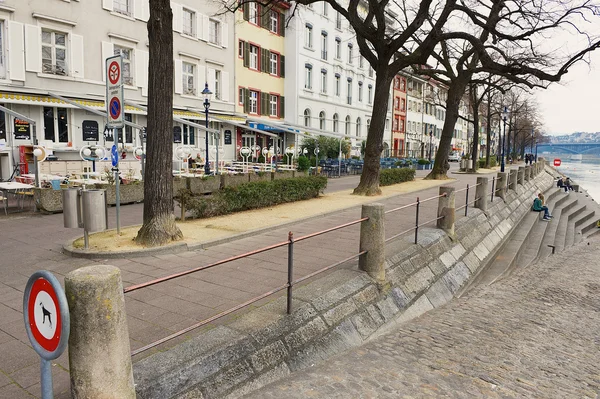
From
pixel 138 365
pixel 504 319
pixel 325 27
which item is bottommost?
pixel 504 319

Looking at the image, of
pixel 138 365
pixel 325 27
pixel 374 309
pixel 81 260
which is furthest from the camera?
pixel 325 27

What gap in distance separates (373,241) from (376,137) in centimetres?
1103

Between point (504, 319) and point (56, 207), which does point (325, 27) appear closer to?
point (56, 207)

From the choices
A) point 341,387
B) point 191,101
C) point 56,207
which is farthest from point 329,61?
point 341,387

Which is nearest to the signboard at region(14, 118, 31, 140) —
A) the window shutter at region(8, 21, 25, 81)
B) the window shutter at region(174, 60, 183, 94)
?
the window shutter at region(8, 21, 25, 81)

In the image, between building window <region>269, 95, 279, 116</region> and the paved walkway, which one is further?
building window <region>269, 95, 279, 116</region>

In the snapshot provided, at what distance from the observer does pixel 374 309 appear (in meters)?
6.07

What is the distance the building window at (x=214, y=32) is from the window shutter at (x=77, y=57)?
8.87 metres

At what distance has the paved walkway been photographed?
381 centimetres

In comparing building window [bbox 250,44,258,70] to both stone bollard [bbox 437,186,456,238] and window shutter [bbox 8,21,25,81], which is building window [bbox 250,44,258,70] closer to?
window shutter [bbox 8,21,25,81]

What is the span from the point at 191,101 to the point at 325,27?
59.6ft

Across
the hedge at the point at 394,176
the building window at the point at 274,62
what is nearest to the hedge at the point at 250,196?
the hedge at the point at 394,176

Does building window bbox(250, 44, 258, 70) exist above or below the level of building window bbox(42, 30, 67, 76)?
above

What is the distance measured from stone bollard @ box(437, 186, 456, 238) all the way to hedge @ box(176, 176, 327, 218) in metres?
4.59
